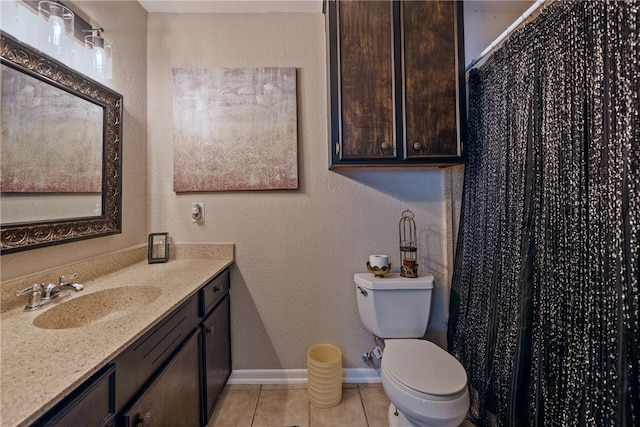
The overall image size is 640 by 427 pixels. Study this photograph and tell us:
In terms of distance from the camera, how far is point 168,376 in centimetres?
97

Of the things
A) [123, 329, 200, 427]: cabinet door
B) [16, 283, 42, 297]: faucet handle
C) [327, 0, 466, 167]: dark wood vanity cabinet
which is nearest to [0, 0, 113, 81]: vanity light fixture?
[16, 283, 42, 297]: faucet handle

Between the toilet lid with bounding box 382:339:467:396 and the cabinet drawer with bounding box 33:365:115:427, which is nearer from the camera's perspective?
the cabinet drawer with bounding box 33:365:115:427

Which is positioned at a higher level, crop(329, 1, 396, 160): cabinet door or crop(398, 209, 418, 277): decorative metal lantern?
crop(329, 1, 396, 160): cabinet door

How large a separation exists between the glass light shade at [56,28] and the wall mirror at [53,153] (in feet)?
0.22

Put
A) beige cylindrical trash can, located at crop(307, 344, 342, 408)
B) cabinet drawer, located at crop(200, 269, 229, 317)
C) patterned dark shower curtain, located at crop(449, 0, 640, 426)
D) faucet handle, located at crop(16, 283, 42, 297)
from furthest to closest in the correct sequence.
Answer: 1. beige cylindrical trash can, located at crop(307, 344, 342, 408)
2. cabinet drawer, located at crop(200, 269, 229, 317)
3. faucet handle, located at crop(16, 283, 42, 297)
4. patterned dark shower curtain, located at crop(449, 0, 640, 426)

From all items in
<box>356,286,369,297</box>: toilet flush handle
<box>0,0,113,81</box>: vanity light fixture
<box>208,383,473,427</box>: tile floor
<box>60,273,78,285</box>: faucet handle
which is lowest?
<box>208,383,473,427</box>: tile floor

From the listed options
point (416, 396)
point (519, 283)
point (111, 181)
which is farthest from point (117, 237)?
point (519, 283)

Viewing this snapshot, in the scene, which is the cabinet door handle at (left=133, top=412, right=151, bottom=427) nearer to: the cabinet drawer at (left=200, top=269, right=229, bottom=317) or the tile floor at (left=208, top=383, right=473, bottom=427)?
the cabinet drawer at (left=200, top=269, right=229, bottom=317)

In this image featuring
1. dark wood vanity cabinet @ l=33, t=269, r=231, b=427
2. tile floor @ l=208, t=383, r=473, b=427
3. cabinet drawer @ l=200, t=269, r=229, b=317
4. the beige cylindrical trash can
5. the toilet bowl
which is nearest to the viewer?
dark wood vanity cabinet @ l=33, t=269, r=231, b=427

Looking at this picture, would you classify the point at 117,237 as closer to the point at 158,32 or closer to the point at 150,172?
the point at 150,172

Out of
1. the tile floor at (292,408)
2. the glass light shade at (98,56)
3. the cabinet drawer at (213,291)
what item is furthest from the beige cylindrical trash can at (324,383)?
the glass light shade at (98,56)

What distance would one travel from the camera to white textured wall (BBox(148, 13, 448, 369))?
173 cm

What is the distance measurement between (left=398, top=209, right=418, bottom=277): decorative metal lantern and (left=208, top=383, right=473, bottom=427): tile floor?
0.82 m

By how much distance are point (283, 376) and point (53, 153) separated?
1759mm
